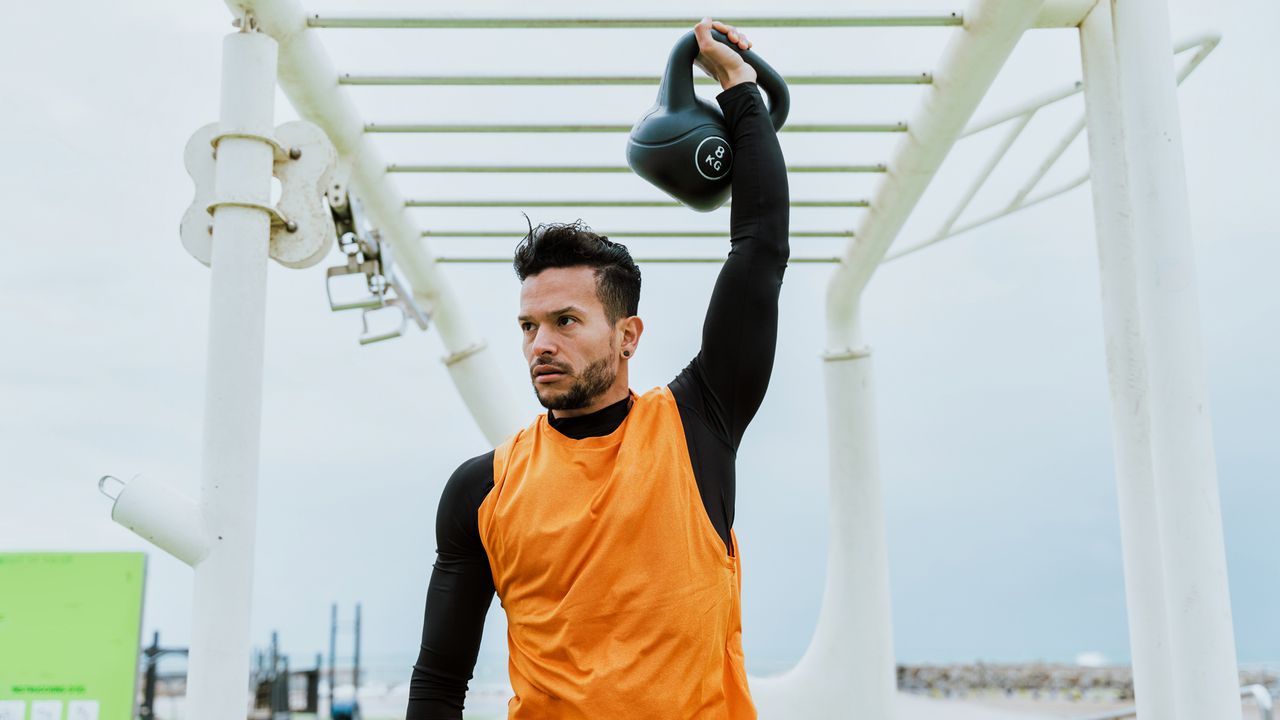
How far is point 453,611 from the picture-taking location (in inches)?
70.5

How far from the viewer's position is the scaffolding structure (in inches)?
112

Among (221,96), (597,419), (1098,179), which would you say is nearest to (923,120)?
(1098,179)

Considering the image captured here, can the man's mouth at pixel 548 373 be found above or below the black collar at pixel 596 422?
above

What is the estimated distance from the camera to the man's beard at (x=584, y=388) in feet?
5.72

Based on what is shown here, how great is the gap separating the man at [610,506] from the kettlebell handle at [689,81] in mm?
212

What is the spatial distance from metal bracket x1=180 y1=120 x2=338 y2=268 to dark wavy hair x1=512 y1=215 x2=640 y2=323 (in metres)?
1.60

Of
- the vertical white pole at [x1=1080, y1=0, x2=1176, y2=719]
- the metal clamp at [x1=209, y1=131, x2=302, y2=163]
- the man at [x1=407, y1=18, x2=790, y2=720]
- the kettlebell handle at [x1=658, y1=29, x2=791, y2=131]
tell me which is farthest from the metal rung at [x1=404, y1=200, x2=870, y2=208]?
the man at [x1=407, y1=18, x2=790, y2=720]

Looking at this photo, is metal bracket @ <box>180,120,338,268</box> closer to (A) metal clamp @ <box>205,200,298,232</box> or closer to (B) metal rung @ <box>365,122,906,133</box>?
(A) metal clamp @ <box>205,200,298,232</box>

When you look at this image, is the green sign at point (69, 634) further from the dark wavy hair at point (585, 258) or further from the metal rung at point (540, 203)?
the metal rung at point (540, 203)

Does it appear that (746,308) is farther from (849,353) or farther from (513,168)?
(849,353)

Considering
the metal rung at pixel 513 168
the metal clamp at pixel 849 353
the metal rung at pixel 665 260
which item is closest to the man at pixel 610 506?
the metal rung at pixel 513 168

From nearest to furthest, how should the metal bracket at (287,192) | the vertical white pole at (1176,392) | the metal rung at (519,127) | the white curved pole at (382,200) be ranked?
the vertical white pole at (1176,392), the metal bracket at (287,192), the white curved pole at (382,200), the metal rung at (519,127)

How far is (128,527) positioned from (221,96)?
1278mm

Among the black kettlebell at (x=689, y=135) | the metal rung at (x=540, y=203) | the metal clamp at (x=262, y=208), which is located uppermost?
the metal rung at (x=540, y=203)
